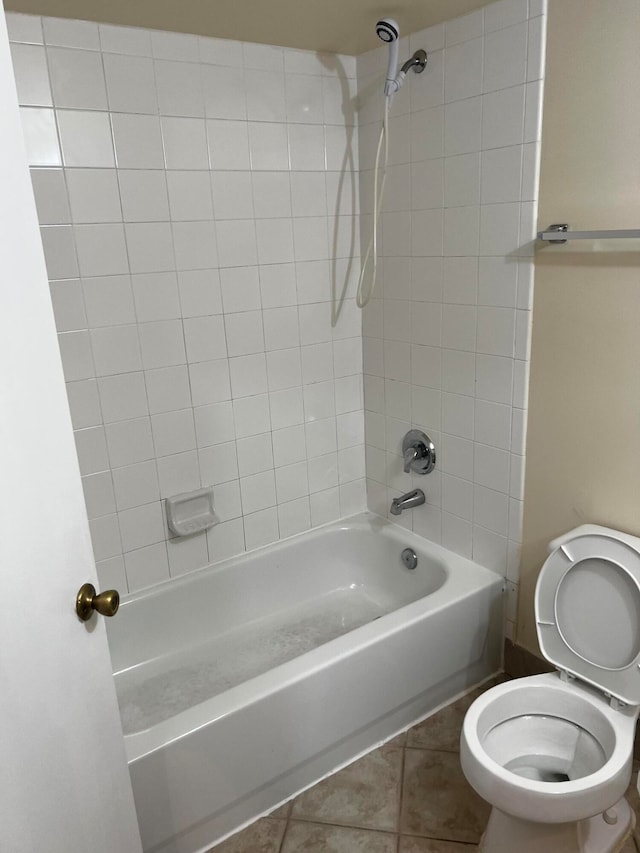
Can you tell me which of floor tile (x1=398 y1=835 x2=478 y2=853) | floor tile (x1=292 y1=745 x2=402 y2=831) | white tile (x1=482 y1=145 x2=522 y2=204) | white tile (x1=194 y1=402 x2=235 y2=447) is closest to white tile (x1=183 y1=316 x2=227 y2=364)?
white tile (x1=194 y1=402 x2=235 y2=447)

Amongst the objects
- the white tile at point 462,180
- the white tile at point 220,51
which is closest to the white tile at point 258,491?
the white tile at point 462,180

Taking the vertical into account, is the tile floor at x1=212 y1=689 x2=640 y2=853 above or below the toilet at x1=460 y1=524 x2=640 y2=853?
below

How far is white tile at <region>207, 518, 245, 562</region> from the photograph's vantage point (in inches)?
94.0

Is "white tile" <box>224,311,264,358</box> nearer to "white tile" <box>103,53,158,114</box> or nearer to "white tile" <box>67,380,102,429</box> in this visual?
"white tile" <box>67,380,102,429</box>

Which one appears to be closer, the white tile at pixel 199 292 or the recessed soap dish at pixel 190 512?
the white tile at pixel 199 292

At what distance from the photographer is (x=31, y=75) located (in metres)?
1.77

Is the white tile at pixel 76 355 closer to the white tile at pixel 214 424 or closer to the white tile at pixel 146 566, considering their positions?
the white tile at pixel 214 424

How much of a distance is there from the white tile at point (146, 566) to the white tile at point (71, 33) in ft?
5.14

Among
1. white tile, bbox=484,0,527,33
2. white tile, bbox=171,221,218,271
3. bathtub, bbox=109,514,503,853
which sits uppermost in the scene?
white tile, bbox=484,0,527,33

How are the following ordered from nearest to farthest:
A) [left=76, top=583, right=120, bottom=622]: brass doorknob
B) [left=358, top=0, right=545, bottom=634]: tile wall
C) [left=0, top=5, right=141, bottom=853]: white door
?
1. [left=0, top=5, right=141, bottom=853]: white door
2. [left=76, top=583, right=120, bottom=622]: brass doorknob
3. [left=358, top=0, right=545, bottom=634]: tile wall

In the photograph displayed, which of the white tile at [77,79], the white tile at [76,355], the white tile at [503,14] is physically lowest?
the white tile at [76,355]

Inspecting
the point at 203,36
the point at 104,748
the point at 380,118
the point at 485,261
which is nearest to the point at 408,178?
the point at 380,118

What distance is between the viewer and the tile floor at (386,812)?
5.66ft

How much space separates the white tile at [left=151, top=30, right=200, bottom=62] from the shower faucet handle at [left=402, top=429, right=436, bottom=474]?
1.46 meters
